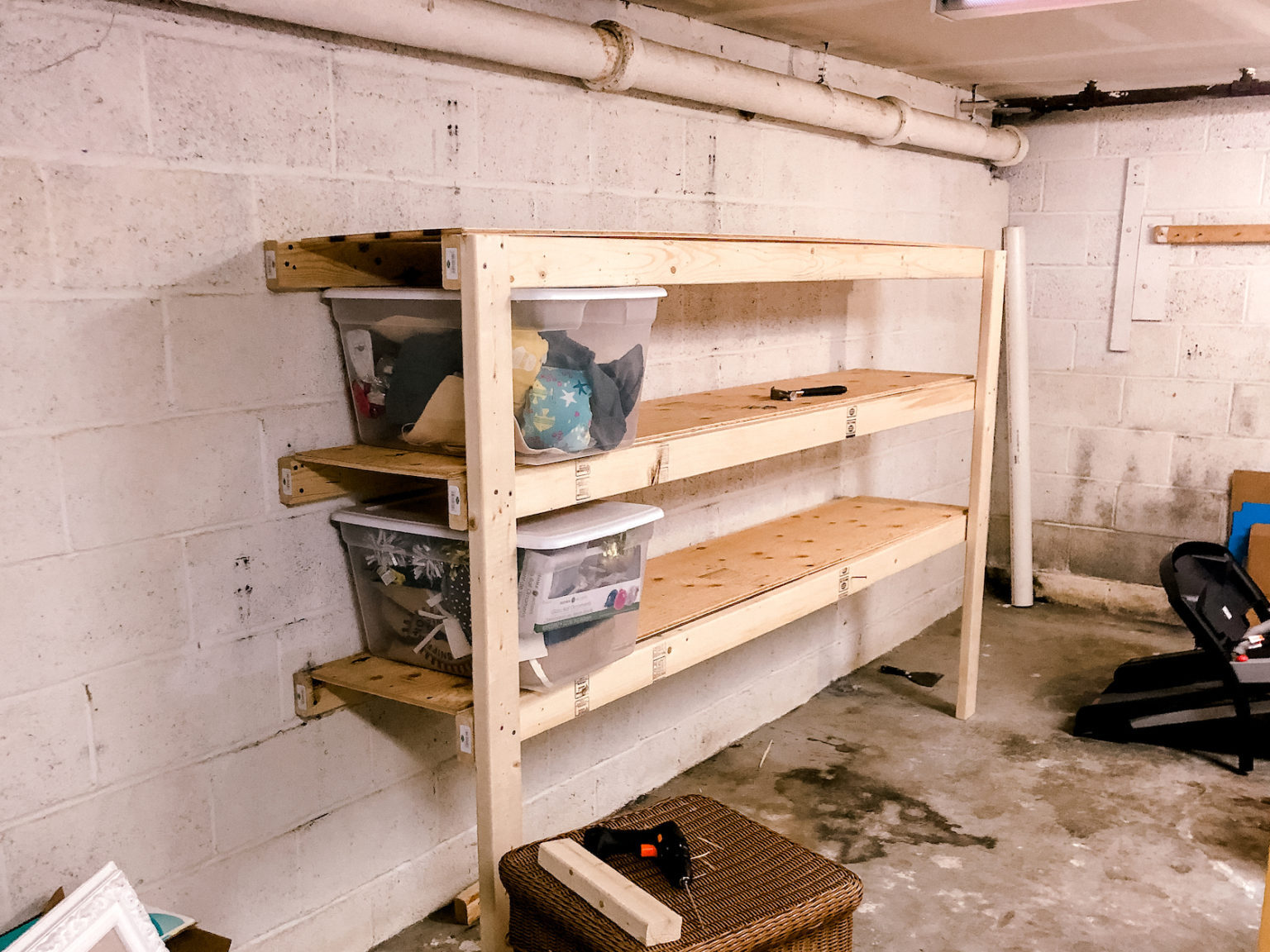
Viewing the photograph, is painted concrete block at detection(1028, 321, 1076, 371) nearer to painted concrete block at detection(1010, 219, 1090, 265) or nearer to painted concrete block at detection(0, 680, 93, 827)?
painted concrete block at detection(1010, 219, 1090, 265)

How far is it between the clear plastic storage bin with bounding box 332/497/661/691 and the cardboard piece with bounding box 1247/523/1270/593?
3.35 m

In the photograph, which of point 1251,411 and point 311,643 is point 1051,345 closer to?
point 1251,411

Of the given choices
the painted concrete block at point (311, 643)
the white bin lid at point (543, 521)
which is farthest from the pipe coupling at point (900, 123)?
the painted concrete block at point (311, 643)

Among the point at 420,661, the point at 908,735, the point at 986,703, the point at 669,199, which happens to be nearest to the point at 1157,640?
the point at 986,703

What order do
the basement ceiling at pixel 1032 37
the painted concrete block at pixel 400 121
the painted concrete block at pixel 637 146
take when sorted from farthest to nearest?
the basement ceiling at pixel 1032 37, the painted concrete block at pixel 637 146, the painted concrete block at pixel 400 121

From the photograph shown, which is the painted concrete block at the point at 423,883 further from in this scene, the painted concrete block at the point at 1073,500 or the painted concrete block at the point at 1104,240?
the painted concrete block at the point at 1104,240

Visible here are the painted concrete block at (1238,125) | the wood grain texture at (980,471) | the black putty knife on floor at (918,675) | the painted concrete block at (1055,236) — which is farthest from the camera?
the painted concrete block at (1055,236)

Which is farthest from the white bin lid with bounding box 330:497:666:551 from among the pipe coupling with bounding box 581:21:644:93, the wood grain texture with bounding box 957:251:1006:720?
the wood grain texture with bounding box 957:251:1006:720

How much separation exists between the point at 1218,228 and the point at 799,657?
8.38ft

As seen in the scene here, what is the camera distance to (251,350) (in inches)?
77.9

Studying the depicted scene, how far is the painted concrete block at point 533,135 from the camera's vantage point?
237 centimetres

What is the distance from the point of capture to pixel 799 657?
3.73 meters

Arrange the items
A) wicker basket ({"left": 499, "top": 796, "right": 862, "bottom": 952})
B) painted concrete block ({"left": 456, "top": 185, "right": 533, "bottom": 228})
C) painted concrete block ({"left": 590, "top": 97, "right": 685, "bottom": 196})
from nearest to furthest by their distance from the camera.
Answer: wicker basket ({"left": 499, "top": 796, "right": 862, "bottom": 952})
painted concrete block ({"left": 456, "top": 185, "right": 533, "bottom": 228})
painted concrete block ({"left": 590, "top": 97, "right": 685, "bottom": 196})

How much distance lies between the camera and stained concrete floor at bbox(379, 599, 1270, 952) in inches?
96.5
